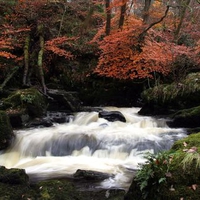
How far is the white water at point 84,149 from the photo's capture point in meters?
7.25

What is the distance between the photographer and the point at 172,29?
18.4 metres

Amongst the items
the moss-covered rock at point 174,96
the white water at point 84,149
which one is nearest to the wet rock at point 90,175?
the white water at point 84,149

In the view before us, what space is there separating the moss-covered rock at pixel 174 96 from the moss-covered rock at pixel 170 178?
739cm

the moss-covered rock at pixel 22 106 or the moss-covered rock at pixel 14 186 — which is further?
the moss-covered rock at pixel 22 106

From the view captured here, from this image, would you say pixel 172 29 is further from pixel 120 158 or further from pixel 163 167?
pixel 163 167

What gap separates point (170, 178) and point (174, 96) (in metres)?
8.00

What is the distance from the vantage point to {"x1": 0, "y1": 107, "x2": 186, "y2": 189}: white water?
7.25 m

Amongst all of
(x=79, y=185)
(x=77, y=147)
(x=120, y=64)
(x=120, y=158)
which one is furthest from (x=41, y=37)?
(x=79, y=185)

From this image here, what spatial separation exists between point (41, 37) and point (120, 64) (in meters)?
4.63

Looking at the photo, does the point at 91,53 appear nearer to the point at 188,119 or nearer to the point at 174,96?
the point at 174,96

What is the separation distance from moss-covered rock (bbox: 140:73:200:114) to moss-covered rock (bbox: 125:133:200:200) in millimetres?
7387

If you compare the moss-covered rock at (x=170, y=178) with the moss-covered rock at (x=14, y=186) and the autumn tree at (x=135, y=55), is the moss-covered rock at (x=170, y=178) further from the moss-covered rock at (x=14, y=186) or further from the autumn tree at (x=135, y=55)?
the autumn tree at (x=135, y=55)

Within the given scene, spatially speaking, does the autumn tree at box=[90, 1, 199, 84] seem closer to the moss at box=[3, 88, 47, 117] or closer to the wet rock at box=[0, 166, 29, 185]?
the moss at box=[3, 88, 47, 117]

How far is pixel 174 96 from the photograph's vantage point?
11.3 meters
